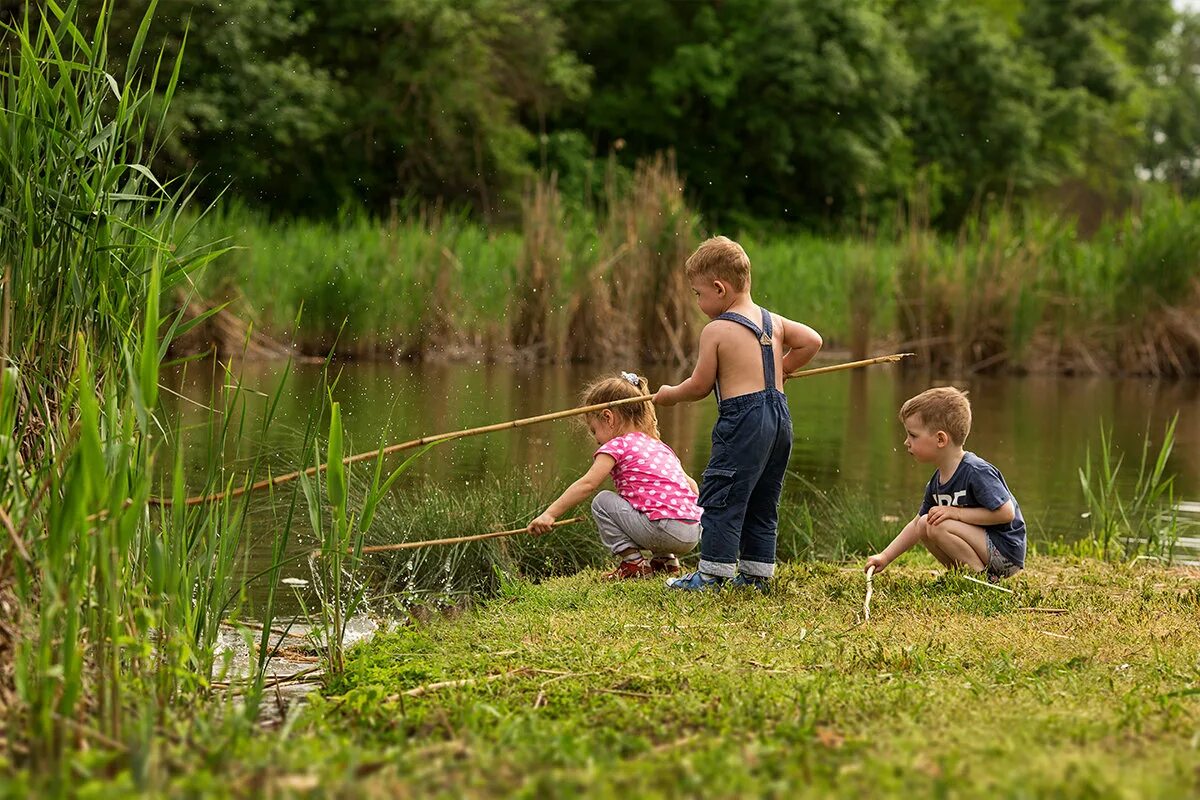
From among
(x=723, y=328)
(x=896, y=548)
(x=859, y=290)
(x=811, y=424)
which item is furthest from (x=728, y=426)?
(x=859, y=290)

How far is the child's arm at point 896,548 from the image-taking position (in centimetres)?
518

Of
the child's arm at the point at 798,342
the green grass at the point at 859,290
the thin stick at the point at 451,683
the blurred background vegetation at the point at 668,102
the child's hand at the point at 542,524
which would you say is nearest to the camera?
the thin stick at the point at 451,683

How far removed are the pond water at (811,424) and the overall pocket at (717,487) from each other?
4.97 ft

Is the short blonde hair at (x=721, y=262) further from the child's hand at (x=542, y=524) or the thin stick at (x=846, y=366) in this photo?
the child's hand at (x=542, y=524)

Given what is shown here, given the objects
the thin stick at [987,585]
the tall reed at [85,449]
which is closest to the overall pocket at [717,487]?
the thin stick at [987,585]

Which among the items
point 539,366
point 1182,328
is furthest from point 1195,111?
point 539,366

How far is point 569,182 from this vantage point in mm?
31172

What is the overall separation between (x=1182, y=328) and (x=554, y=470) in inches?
443

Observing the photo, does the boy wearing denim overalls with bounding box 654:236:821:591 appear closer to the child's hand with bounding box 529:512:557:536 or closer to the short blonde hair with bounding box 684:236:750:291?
the short blonde hair with bounding box 684:236:750:291

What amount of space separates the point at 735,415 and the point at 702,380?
16 centimetres

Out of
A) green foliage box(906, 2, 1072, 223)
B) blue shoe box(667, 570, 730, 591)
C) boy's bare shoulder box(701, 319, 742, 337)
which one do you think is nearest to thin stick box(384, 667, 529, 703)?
blue shoe box(667, 570, 730, 591)

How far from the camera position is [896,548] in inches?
208

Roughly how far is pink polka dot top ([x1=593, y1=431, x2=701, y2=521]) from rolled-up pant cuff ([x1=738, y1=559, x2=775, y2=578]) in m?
0.54

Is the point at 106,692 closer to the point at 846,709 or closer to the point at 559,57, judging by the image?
the point at 846,709
